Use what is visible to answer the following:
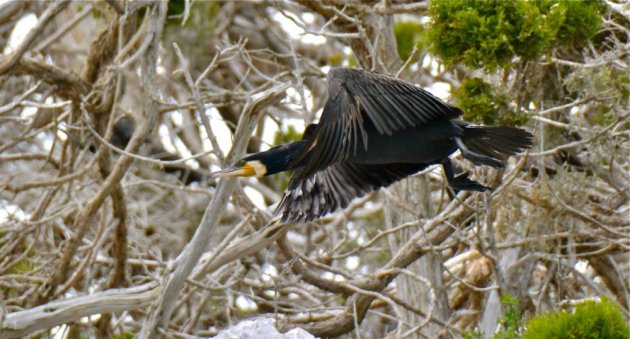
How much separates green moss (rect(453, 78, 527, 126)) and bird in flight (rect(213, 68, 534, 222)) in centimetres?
6

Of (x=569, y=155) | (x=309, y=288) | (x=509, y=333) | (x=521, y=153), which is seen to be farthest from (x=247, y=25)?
(x=509, y=333)

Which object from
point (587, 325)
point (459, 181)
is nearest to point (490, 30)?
point (459, 181)

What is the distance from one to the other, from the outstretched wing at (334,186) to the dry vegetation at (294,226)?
0.22 m

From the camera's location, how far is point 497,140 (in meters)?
5.57

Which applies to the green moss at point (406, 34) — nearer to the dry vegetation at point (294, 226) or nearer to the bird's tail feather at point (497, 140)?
the dry vegetation at point (294, 226)

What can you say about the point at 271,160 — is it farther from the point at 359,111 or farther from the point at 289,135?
the point at 289,135

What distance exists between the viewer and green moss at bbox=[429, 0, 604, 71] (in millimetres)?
5242

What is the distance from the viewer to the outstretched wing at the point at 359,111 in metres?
4.86

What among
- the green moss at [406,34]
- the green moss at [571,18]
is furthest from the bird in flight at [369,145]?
the green moss at [406,34]

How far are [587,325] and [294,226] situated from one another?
2921 millimetres

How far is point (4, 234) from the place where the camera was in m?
7.60

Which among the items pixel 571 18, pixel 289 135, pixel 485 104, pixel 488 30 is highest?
pixel 571 18

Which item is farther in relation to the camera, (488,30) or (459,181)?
(459,181)

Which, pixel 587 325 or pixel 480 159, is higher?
pixel 480 159
